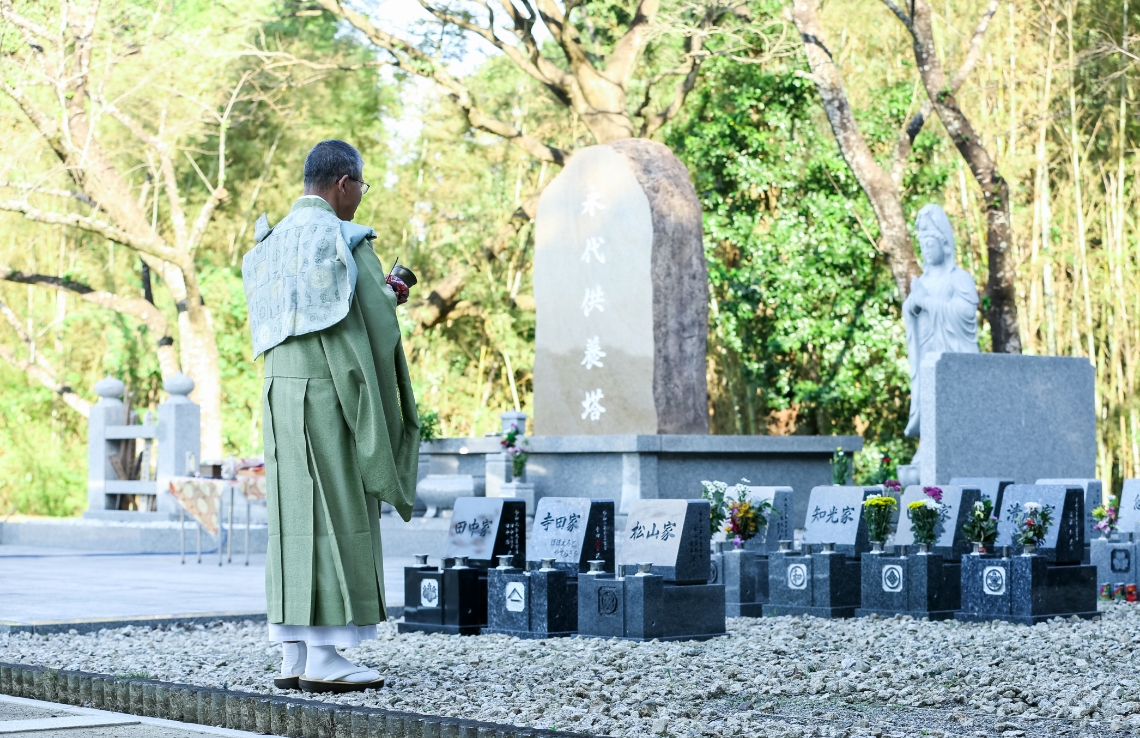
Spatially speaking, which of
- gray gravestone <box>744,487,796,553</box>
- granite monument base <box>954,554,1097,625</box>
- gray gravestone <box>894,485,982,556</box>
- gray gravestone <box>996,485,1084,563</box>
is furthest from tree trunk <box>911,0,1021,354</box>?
granite monument base <box>954,554,1097,625</box>

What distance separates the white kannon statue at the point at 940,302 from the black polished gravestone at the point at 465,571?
6393 millimetres

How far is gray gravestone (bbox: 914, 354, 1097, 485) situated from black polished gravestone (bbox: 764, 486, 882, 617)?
11.3 ft

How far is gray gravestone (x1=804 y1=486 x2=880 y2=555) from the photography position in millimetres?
8484

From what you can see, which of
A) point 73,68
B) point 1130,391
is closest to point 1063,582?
point 1130,391

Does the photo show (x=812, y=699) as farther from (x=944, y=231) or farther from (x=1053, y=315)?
(x=1053, y=315)

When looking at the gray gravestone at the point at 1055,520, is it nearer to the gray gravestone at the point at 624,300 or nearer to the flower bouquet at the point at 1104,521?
the flower bouquet at the point at 1104,521

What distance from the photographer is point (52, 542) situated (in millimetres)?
16078

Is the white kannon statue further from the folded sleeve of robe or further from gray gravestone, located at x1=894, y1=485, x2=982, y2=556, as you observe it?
the folded sleeve of robe

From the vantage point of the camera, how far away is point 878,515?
8078 millimetres

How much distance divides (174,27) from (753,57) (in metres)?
7.19

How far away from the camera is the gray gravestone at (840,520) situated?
848 centimetres

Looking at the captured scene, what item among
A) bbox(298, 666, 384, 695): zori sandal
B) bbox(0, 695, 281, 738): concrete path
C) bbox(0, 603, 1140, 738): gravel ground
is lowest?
bbox(0, 695, 281, 738): concrete path

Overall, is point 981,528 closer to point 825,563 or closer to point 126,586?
point 825,563

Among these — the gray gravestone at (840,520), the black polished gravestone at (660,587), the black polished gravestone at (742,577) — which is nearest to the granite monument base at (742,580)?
the black polished gravestone at (742,577)
